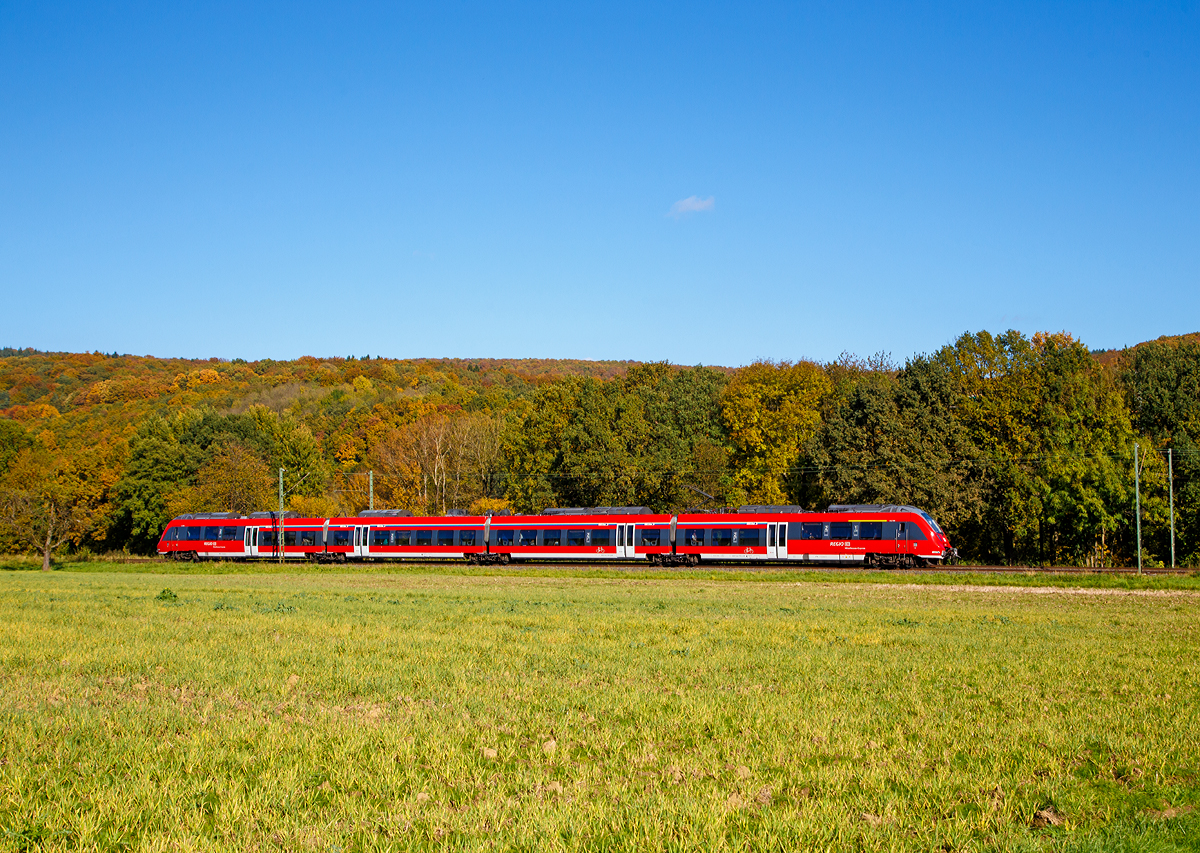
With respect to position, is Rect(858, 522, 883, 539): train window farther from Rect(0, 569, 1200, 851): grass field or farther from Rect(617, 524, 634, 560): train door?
Rect(0, 569, 1200, 851): grass field

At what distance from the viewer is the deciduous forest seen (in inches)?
2334

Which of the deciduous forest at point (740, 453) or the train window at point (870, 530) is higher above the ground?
the deciduous forest at point (740, 453)

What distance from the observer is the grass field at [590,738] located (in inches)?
274

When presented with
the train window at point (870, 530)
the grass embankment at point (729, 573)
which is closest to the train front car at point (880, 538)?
the train window at point (870, 530)

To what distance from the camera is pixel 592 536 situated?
60.8 m

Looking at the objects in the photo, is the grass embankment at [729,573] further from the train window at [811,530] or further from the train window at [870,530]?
the train window at [870,530]

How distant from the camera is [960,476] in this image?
62938 millimetres

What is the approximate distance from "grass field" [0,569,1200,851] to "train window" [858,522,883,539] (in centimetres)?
3440

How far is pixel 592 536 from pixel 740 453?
2136cm

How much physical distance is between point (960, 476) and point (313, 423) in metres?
84.3

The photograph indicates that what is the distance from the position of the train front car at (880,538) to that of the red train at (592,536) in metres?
0.06

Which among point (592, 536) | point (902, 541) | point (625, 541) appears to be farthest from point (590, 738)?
point (592, 536)

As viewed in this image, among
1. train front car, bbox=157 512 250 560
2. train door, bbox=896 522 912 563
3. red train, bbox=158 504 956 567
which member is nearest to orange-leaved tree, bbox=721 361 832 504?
red train, bbox=158 504 956 567

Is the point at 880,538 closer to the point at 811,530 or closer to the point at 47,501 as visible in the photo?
the point at 811,530
